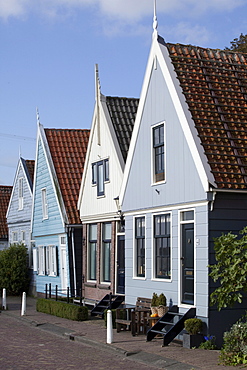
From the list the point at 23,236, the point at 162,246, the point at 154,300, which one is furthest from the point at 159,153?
the point at 23,236

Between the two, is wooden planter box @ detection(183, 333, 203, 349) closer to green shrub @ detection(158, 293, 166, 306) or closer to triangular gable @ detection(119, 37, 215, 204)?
green shrub @ detection(158, 293, 166, 306)

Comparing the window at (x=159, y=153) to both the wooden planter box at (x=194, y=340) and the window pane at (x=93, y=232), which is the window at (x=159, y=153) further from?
the window pane at (x=93, y=232)

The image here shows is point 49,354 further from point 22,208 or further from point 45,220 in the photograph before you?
point 22,208

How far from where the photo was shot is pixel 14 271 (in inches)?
1337

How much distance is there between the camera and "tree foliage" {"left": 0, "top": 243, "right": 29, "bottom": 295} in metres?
34.0

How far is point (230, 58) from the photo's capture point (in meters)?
18.5

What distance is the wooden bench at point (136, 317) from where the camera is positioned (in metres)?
17.6

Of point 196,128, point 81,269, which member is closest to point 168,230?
point 196,128

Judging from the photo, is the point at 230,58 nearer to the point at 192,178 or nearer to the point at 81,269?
the point at 192,178

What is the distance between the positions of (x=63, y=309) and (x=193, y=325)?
30.7ft

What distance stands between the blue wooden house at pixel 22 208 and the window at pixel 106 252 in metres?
10.8

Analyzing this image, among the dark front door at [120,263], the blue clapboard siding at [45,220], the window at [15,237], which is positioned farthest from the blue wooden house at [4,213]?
the dark front door at [120,263]

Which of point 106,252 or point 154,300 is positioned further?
point 106,252

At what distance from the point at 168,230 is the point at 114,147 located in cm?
611
